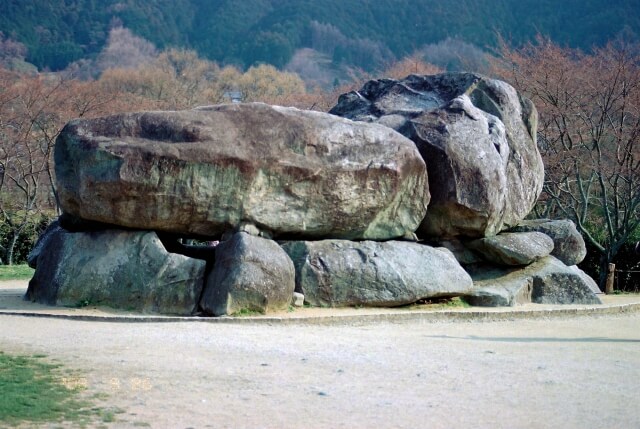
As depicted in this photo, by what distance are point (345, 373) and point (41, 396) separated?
9.31 feet

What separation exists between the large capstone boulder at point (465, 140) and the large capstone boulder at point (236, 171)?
798mm

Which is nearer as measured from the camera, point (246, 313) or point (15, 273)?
point (246, 313)

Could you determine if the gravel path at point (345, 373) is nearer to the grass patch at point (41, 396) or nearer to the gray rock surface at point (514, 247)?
the grass patch at point (41, 396)

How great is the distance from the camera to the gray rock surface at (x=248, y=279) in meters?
13.0

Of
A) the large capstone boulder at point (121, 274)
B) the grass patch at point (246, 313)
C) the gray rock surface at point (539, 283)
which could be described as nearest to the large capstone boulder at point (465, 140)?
the gray rock surface at point (539, 283)

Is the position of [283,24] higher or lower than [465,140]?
higher

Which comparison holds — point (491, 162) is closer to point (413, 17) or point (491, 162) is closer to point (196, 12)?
point (413, 17)

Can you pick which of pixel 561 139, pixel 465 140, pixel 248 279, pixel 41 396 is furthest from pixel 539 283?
pixel 561 139

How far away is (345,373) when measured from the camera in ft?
29.3

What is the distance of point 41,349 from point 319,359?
9.22 ft

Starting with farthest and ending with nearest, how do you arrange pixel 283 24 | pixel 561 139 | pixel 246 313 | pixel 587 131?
pixel 283 24
pixel 587 131
pixel 561 139
pixel 246 313

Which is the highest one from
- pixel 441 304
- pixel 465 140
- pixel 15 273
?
pixel 465 140

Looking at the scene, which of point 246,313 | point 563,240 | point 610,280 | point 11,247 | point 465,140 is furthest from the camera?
point 11,247

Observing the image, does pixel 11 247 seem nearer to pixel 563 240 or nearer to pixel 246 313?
pixel 246 313
